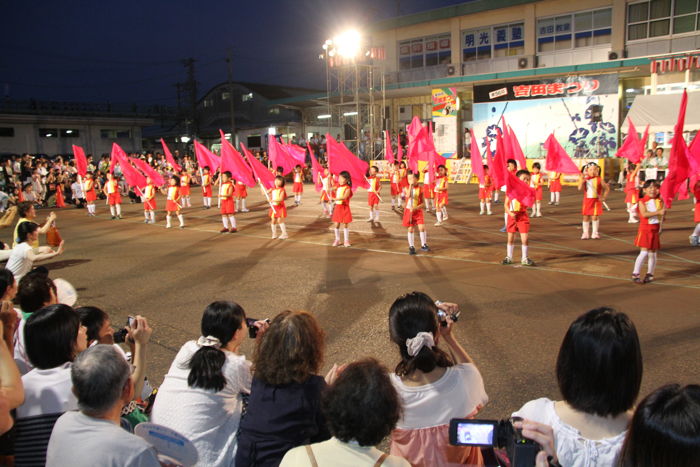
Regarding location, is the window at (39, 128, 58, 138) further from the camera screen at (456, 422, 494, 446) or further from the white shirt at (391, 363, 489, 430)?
the camera screen at (456, 422, 494, 446)

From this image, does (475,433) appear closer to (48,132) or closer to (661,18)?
(661,18)

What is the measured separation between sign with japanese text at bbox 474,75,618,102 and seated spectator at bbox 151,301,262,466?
2700 centimetres

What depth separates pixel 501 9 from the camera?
97.2 feet

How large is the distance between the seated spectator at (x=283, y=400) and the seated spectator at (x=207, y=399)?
9.4 inches

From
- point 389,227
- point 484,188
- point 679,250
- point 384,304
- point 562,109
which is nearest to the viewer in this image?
point 384,304

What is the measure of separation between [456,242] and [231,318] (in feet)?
32.6

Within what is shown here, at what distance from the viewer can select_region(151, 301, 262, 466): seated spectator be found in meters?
3.01

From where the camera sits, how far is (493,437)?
78.5 inches

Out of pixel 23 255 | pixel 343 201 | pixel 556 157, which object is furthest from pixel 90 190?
pixel 556 157

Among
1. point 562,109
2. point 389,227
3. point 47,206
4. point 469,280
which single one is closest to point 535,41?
point 562,109

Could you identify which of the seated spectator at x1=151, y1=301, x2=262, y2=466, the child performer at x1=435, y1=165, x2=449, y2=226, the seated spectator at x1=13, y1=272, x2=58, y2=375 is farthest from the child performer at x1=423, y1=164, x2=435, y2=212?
the seated spectator at x1=151, y1=301, x2=262, y2=466

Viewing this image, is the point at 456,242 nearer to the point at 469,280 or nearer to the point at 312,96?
the point at 469,280

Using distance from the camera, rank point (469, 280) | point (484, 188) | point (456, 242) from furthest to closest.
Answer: point (484, 188)
point (456, 242)
point (469, 280)

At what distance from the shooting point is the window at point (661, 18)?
79.7ft
